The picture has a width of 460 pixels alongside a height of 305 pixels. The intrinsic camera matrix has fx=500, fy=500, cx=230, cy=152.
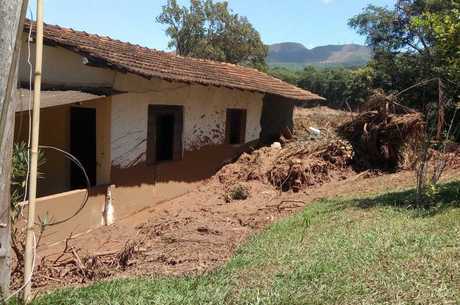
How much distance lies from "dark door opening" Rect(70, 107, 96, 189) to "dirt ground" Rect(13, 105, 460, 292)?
59.9 inches

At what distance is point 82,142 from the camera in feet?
36.0

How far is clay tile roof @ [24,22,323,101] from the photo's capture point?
30.5 feet

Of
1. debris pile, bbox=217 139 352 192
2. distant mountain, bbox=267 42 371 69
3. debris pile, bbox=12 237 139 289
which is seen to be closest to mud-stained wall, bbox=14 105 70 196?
debris pile, bbox=217 139 352 192

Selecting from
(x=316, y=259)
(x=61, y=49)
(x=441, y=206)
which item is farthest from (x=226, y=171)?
(x=316, y=259)

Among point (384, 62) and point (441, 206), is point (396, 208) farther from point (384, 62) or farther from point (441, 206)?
point (384, 62)

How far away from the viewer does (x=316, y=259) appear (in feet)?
18.2

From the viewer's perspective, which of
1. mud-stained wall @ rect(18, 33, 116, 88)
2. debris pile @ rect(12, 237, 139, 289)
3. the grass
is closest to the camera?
the grass

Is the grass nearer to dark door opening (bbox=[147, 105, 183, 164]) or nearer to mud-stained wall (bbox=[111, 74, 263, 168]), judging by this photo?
mud-stained wall (bbox=[111, 74, 263, 168])

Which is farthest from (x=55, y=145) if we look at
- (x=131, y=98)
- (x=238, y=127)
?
(x=238, y=127)

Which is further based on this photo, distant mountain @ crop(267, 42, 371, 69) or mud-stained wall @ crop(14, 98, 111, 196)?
distant mountain @ crop(267, 42, 371, 69)

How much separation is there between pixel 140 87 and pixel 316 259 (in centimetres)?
636

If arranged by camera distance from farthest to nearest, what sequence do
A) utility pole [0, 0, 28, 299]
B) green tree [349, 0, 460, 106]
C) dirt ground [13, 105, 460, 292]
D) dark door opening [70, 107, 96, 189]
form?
green tree [349, 0, 460, 106] < dark door opening [70, 107, 96, 189] < dirt ground [13, 105, 460, 292] < utility pole [0, 0, 28, 299]

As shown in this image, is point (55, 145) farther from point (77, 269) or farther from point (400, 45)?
point (400, 45)

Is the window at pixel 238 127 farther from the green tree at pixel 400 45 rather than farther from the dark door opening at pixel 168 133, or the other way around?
the green tree at pixel 400 45
